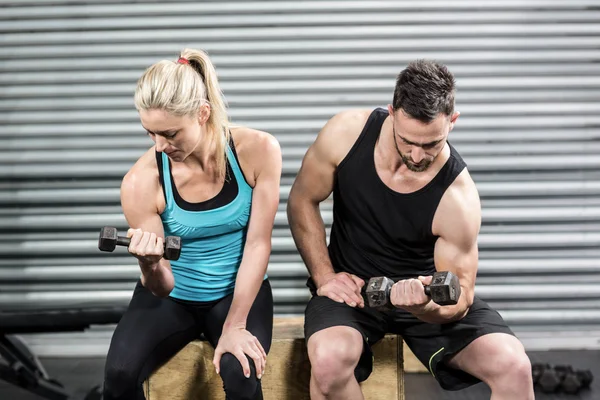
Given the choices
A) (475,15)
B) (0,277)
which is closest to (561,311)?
(475,15)

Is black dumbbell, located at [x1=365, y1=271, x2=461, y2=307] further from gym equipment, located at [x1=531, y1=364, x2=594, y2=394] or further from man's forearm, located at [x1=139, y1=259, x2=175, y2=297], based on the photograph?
gym equipment, located at [x1=531, y1=364, x2=594, y2=394]

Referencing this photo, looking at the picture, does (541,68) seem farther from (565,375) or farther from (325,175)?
(325,175)

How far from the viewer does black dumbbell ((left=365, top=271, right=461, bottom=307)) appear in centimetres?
223

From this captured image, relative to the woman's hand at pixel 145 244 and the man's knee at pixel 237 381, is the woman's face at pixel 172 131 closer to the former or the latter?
the woman's hand at pixel 145 244

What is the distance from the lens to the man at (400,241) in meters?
2.45

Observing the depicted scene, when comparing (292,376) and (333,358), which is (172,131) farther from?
(292,376)

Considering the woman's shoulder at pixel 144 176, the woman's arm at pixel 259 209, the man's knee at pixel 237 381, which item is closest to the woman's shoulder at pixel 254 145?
the woman's arm at pixel 259 209

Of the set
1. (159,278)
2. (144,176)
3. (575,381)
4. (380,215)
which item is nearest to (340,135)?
(380,215)

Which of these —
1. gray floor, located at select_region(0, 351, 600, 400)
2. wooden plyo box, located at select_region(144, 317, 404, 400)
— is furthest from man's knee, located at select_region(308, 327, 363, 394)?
gray floor, located at select_region(0, 351, 600, 400)

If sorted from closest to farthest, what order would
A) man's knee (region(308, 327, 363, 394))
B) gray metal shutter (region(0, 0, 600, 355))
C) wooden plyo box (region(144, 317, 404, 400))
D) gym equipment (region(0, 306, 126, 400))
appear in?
1. man's knee (region(308, 327, 363, 394))
2. wooden plyo box (region(144, 317, 404, 400))
3. gym equipment (region(0, 306, 126, 400))
4. gray metal shutter (region(0, 0, 600, 355))

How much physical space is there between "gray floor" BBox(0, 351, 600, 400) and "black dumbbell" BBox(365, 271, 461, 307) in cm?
144

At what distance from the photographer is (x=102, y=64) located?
4129mm

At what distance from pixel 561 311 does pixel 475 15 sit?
1.61 meters

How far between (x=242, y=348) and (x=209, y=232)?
0.42 metres
